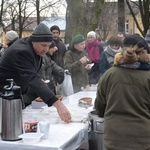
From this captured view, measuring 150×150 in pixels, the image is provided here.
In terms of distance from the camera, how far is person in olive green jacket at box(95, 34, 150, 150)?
245cm

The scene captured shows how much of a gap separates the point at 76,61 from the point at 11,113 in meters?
3.12

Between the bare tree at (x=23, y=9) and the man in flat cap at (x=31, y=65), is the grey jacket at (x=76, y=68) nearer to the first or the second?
the man in flat cap at (x=31, y=65)

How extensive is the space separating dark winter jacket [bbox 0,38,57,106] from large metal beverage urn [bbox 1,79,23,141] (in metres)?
0.27

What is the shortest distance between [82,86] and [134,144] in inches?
130

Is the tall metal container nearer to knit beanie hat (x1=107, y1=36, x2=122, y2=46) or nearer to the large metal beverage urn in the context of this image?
the large metal beverage urn

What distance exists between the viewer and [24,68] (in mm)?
2852

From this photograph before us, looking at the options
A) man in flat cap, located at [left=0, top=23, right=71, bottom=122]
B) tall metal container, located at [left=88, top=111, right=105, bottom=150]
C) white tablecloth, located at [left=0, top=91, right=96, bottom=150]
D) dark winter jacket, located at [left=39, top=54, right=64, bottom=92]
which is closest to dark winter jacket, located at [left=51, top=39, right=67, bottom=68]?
dark winter jacket, located at [left=39, top=54, right=64, bottom=92]

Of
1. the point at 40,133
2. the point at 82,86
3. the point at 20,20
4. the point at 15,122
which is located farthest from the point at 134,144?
the point at 20,20

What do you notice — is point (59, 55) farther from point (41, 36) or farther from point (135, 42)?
point (135, 42)

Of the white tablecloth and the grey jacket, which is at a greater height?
the grey jacket

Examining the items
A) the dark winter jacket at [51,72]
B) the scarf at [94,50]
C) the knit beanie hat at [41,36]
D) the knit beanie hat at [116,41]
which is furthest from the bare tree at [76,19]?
the knit beanie hat at [41,36]

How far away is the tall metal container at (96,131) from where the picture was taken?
113 inches

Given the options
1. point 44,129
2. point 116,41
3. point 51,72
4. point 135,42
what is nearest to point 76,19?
point 116,41

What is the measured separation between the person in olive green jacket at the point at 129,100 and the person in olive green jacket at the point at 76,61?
3.04 m
